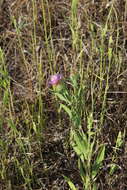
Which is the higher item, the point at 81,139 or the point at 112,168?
the point at 81,139

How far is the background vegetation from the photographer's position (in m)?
1.20

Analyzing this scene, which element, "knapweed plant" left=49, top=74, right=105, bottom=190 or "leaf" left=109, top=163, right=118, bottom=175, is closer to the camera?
"knapweed plant" left=49, top=74, right=105, bottom=190

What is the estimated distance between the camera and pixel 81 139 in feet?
3.73

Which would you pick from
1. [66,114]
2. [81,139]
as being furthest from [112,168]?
[66,114]

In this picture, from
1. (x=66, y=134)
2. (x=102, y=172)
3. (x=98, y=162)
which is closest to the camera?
(x=98, y=162)

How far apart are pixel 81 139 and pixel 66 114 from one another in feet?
0.93

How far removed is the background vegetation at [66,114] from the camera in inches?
47.4

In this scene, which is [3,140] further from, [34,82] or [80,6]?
[80,6]

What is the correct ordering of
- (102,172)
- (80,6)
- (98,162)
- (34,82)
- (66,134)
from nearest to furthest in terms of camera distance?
(98,162)
(102,172)
(66,134)
(34,82)
(80,6)

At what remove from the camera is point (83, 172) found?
1145 mm

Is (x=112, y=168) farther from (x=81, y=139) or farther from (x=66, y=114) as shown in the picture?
(x=66, y=114)

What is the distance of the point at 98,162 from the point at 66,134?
0.25 metres

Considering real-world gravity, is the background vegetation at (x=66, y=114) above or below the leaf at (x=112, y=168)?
above

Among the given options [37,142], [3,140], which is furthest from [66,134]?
[3,140]
